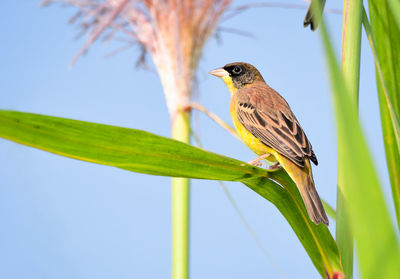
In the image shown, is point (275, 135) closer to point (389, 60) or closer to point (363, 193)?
point (389, 60)

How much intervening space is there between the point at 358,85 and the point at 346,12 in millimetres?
232

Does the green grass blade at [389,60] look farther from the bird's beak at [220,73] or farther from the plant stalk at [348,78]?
the bird's beak at [220,73]

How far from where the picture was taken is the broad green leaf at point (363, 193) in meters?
0.51

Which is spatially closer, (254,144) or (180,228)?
(254,144)

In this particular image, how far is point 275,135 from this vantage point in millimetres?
1853

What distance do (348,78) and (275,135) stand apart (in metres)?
0.71

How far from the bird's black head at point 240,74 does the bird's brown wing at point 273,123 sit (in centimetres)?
23

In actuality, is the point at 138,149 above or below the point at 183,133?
below

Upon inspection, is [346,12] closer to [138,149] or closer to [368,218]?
[138,149]

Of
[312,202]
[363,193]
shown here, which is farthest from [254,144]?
[363,193]

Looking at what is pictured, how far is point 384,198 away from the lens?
0.53 meters

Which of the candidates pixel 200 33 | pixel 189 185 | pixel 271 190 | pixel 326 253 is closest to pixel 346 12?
pixel 271 190

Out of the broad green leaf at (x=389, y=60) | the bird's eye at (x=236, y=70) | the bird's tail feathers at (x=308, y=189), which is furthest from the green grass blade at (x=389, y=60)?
the bird's eye at (x=236, y=70)

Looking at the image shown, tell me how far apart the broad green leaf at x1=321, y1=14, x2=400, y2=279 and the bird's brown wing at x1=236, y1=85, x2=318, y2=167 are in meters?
1.14
